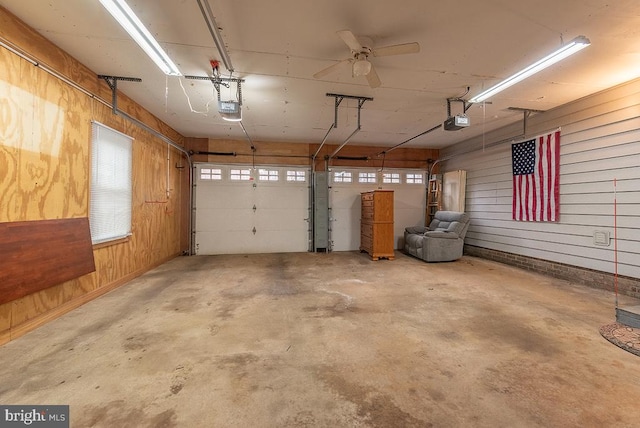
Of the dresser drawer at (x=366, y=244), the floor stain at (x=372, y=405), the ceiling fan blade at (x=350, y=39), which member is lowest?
the floor stain at (x=372, y=405)

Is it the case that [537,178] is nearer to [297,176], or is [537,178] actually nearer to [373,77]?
[373,77]

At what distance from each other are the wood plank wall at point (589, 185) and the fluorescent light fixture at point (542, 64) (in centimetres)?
167

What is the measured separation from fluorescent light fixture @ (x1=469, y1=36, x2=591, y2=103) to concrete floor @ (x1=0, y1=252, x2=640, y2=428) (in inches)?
111

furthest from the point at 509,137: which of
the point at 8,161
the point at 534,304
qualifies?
the point at 8,161

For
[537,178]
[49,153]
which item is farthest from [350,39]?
[537,178]

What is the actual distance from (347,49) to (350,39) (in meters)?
0.56

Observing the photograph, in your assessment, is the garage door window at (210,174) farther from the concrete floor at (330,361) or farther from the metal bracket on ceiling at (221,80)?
the concrete floor at (330,361)

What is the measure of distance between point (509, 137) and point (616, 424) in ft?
17.6

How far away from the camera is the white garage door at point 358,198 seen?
7.33 metres

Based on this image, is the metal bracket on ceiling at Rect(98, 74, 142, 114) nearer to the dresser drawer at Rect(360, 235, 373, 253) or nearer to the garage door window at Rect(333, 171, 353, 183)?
the garage door window at Rect(333, 171, 353, 183)

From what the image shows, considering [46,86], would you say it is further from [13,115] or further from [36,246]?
[36,246]

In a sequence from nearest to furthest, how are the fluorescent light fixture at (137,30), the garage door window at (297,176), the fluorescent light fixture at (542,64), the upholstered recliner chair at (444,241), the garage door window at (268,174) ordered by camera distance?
the fluorescent light fixture at (137,30) → the fluorescent light fixture at (542,64) → the upholstered recliner chair at (444,241) → the garage door window at (268,174) → the garage door window at (297,176)

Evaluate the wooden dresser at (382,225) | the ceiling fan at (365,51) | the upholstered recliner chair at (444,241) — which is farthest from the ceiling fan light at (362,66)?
the upholstered recliner chair at (444,241)

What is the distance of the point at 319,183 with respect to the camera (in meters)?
7.17
